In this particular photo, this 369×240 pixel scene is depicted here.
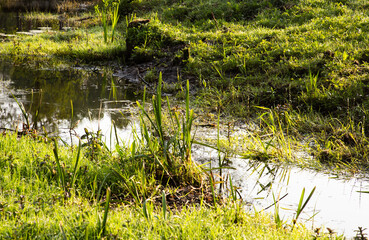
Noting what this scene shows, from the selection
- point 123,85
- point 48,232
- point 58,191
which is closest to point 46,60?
point 123,85

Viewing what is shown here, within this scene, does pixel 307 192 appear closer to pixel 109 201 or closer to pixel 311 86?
pixel 109 201

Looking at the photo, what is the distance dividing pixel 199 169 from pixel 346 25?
18.5 ft

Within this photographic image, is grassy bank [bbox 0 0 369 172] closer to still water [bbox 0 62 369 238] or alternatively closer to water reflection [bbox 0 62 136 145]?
still water [bbox 0 62 369 238]

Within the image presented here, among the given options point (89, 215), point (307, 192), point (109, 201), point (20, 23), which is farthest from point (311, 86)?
point (20, 23)

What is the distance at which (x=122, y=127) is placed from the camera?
4.81 m

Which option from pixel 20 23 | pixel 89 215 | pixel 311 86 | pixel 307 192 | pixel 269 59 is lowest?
pixel 307 192

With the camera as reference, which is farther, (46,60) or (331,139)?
(46,60)

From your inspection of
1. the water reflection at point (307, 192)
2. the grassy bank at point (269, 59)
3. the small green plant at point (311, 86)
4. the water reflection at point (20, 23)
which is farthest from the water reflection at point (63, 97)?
the water reflection at point (20, 23)

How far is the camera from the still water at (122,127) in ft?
9.63

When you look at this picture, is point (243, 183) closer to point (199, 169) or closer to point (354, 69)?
point (199, 169)

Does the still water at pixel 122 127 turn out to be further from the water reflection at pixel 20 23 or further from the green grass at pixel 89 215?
the water reflection at pixel 20 23

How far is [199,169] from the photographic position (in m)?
3.18

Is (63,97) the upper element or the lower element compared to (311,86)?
lower

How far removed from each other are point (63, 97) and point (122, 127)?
1813 millimetres
